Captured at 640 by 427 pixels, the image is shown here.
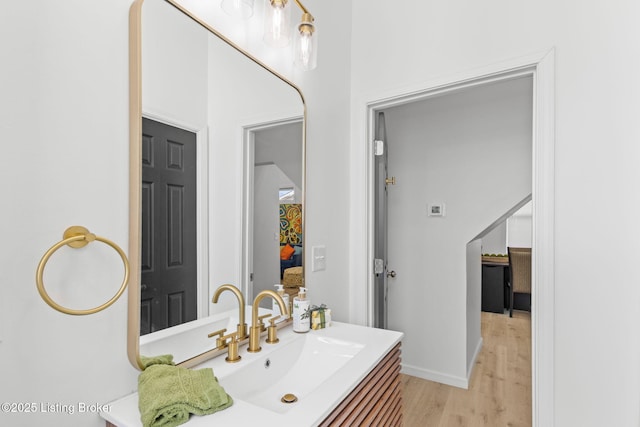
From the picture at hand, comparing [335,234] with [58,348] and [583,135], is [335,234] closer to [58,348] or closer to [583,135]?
[583,135]

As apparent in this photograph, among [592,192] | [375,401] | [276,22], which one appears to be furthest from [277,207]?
[592,192]

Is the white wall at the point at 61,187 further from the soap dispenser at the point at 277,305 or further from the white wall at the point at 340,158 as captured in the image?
the soap dispenser at the point at 277,305

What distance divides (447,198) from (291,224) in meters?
1.63

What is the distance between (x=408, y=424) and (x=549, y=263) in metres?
1.42

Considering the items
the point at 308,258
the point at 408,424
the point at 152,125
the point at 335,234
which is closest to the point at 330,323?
the point at 308,258

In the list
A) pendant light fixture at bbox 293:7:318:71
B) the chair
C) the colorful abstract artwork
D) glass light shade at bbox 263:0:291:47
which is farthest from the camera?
the chair

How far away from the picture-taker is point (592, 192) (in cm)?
130

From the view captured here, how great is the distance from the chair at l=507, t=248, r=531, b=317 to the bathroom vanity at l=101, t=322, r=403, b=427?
3737 millimetres

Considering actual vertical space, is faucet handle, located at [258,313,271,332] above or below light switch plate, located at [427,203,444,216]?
below

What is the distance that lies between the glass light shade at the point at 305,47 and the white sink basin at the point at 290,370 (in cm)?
110

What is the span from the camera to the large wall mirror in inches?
35.1

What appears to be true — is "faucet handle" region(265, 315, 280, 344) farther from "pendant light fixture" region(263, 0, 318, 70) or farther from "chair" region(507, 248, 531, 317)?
"chair" region(507, 248, 531, 317)

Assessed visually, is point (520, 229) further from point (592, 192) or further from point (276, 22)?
point (276, 22)

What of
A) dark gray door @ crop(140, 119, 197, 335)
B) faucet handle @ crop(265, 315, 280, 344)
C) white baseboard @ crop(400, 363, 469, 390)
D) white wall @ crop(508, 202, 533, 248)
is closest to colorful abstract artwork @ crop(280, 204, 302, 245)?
faucet handle @ crop(265, 315, 280, 344)
